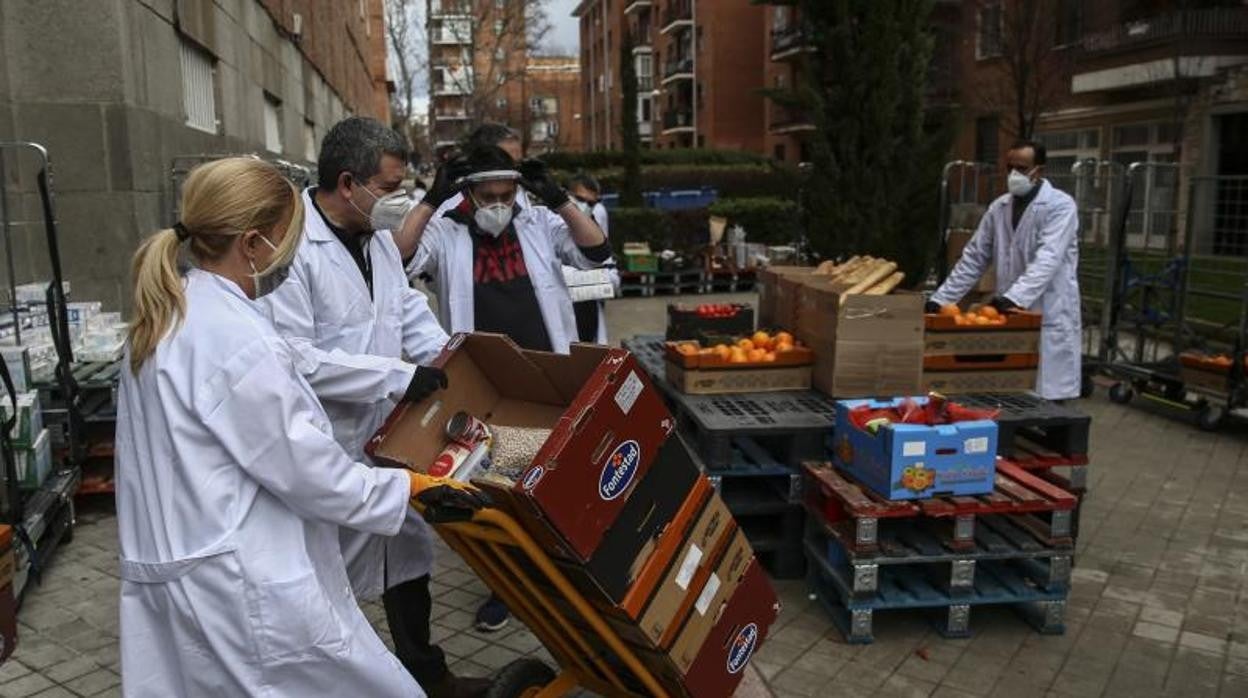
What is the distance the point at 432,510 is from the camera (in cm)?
243

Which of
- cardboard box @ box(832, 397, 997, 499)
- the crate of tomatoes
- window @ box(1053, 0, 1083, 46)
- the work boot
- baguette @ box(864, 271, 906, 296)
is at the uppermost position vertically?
window @ box(1053, 0, 1083, 46)

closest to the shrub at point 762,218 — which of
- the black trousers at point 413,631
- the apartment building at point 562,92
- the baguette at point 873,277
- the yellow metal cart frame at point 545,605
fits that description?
the baguette at point 873,277

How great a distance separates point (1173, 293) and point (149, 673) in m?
10.1

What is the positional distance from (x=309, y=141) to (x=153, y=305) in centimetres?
1970

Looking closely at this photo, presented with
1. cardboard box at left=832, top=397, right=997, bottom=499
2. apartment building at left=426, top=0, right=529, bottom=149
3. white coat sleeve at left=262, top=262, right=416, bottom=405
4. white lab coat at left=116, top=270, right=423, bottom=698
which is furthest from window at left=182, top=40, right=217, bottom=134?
apartment building at left=426, top=0, right=529, bottom=149

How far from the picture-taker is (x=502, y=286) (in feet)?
14.7

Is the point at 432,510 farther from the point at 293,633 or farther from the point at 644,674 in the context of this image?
the point at 644,674

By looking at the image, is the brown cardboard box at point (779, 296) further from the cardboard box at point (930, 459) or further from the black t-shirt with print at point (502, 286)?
the black t-shirt with print at point (502, 286)

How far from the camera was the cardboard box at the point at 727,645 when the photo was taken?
2834 mm

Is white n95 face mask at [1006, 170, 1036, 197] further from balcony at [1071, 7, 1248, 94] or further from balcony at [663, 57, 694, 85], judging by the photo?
balcony at [663, 57, 694, 85]

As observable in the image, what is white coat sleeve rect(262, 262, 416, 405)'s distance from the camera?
2.80m

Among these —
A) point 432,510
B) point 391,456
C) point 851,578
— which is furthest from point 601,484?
point 851,578

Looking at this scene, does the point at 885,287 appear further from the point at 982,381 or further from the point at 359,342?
the point at 359,342

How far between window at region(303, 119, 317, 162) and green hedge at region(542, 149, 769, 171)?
803 centimetres
